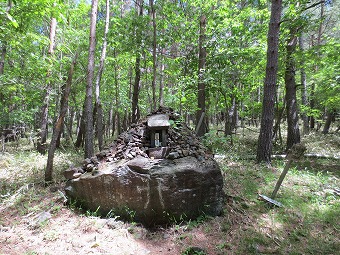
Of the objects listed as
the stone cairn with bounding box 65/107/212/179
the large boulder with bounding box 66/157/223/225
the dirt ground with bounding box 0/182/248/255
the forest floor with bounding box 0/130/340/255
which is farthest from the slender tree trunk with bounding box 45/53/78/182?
the large boulder with bounding box 66/157/223/225

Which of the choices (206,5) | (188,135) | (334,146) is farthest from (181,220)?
(334,146)

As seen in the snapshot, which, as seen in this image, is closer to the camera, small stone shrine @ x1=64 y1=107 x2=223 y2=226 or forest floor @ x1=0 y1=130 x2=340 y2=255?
forest floor @ x1=0 y1=130 x2=340 y2=255

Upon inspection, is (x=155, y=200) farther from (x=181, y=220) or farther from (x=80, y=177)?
(x=80, y=177)

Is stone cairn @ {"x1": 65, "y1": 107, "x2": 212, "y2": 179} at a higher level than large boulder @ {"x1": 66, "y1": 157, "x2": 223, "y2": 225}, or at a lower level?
higher

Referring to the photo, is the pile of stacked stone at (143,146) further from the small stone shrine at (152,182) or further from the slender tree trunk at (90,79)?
the slender tree trunk at (90,79)

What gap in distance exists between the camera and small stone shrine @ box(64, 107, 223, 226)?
4020 mm

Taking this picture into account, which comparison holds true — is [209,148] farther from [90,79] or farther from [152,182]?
[90,79]

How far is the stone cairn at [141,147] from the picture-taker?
184 inches

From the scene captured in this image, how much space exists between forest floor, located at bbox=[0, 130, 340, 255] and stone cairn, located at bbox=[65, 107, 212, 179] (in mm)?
951

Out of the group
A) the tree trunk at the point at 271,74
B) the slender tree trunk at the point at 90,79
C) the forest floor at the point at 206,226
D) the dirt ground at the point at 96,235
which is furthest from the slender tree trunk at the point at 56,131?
the tree trunk at the point at 271,74

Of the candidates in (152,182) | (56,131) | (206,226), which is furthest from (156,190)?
(56,131)

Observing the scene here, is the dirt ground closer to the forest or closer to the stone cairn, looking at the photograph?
the forest

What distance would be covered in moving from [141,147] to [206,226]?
232 cm

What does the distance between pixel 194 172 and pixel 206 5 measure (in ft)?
26.2
